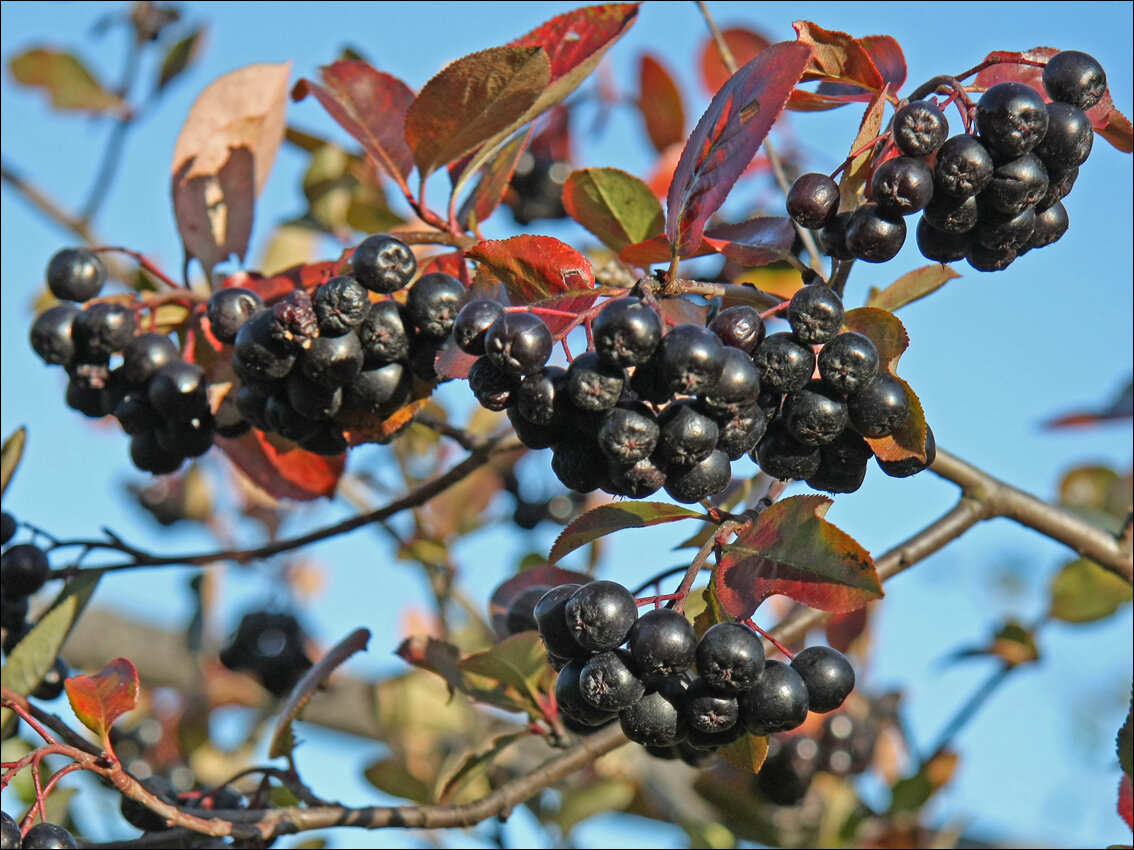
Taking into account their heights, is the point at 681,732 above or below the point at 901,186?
below

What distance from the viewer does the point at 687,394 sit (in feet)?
3.43

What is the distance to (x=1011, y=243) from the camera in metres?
Result: 1.25

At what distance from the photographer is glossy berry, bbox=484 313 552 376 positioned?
1081mm

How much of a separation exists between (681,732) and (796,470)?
0.30m

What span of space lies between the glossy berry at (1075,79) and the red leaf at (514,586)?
0.92m

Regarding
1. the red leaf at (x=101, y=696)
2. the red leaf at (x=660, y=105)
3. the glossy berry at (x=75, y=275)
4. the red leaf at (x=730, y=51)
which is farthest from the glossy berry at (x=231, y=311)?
the red leaf at (x=730, y=51)

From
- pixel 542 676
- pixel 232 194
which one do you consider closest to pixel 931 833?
pixel 542 676

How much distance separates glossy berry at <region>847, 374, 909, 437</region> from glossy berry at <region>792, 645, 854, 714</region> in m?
0.24

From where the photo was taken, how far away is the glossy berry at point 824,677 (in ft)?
3.83

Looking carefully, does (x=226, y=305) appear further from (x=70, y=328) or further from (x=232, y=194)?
(x=232, y=194)

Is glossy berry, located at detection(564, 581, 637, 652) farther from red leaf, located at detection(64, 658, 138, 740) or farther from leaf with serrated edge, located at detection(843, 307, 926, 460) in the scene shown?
red leaf, located at detection(64, 658, 138, 740)

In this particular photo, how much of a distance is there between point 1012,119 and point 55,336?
1380 mm

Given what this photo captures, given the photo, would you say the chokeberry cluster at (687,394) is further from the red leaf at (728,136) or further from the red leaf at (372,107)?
the red leaf at (372,107)

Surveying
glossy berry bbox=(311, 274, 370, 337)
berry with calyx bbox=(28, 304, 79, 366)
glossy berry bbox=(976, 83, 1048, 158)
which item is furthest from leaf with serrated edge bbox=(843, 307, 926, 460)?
berry with calyx bbox=(28, 304, 79, 366)
